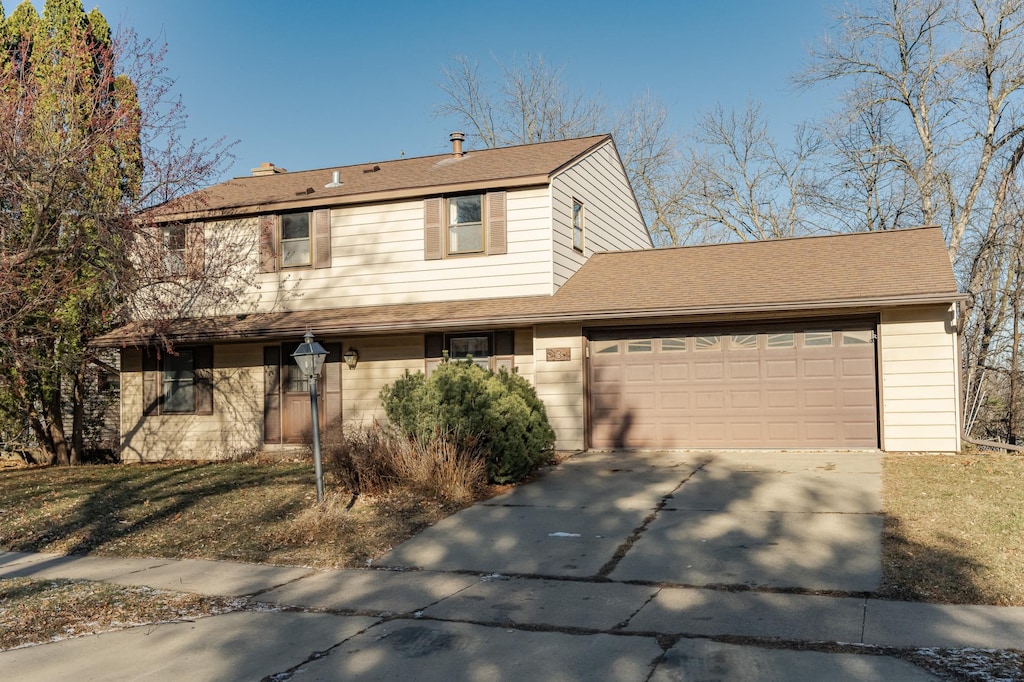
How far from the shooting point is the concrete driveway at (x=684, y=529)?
733 centimetres

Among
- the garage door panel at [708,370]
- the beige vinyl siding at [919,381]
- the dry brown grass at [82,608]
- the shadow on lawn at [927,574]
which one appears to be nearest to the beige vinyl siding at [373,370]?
the garage door panel at [708,370]

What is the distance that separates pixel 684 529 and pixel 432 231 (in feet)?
29.0

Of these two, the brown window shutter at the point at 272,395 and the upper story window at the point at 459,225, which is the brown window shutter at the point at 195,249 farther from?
the upper story window at the point at 459,225

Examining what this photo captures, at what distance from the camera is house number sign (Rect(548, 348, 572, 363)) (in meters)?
14.9

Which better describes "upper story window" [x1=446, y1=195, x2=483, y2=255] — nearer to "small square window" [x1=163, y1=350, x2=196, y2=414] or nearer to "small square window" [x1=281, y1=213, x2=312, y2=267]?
"small square window" [x1=281, y1=213, x2=312, y2=267]

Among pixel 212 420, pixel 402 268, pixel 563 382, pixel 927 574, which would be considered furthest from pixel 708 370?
pixel 212 420

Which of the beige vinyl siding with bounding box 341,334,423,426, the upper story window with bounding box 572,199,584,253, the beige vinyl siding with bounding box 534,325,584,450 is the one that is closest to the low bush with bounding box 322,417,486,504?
the beige vinyl siding with bounding box 534,325,584,450

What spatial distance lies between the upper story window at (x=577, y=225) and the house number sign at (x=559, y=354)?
250cm

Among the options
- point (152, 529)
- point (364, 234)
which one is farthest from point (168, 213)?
point (152, 529)

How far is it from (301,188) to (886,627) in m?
15.1

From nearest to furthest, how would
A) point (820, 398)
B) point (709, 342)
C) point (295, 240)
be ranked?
point (820, 398) < point (709, 342) < point (295, 240)

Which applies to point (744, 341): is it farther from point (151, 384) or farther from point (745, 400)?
point (151, 384)

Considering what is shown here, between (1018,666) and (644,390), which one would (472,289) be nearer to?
(644,390)

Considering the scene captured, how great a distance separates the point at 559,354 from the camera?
14961 millimetres
